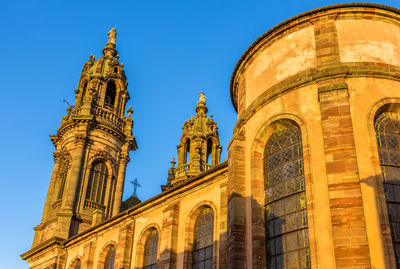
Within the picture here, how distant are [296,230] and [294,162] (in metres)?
1.94

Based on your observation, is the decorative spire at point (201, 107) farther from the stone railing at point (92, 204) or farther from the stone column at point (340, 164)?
the stone column at point (340, 164)

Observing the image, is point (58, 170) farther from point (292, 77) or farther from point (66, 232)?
point (292, 77)

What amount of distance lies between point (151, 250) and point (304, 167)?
1036 centimetres

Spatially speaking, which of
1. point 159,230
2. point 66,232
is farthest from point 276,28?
point 66,232

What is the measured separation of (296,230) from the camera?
11188 millimetres

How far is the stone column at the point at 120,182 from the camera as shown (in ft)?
101

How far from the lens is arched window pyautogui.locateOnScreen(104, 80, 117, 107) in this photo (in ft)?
114

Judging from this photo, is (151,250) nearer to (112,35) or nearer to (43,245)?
(43,245)

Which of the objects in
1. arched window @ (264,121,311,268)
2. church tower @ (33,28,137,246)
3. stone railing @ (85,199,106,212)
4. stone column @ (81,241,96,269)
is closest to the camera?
arched window @ (264,121,311,268)

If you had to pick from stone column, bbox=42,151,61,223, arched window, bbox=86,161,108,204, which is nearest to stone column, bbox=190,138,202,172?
arched window, bbox=86,161,108,204

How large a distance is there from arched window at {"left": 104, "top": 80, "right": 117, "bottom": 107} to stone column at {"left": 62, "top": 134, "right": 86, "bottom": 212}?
560cm

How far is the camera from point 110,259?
2227 centimetres

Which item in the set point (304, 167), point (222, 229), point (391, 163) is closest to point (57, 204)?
point (222, 229)

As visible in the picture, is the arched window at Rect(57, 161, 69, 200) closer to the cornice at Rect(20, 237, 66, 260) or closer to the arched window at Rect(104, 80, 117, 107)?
the cornice at Rect(20, 237, 66, 260)
